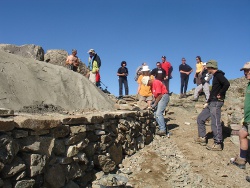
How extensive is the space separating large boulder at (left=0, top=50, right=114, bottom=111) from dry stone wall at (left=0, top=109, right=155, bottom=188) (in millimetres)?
2793

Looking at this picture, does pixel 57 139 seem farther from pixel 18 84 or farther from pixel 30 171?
pixel 18 84

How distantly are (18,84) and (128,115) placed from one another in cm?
336

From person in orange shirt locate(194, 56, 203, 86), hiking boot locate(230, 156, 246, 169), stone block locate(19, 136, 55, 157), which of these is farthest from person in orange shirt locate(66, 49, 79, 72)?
stone block locate(19, 136, 55, 157)

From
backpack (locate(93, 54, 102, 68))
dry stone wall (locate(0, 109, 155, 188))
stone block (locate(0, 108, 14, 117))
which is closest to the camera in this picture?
dry stone wall (locate(0, 109, 155, 188))

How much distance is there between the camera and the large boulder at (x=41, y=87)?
7.12m

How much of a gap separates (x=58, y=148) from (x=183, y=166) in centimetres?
371

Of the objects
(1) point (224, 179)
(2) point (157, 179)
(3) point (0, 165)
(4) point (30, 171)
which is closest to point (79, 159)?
(4) point (30, 171)

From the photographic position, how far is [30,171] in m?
3.30

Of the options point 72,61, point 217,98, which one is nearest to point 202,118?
point 217,98

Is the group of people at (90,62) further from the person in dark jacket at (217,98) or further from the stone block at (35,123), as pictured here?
the stone block at (35,123)

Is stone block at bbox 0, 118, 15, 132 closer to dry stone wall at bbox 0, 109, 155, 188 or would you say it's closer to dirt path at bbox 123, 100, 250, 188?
dry stone wall at bbox 0, 109, 155, 188

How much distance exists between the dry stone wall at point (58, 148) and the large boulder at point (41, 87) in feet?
9.16

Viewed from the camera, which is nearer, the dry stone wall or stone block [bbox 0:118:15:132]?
stone block [bbox 0:118:15:132]

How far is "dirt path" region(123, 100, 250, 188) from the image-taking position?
18.6 ft
